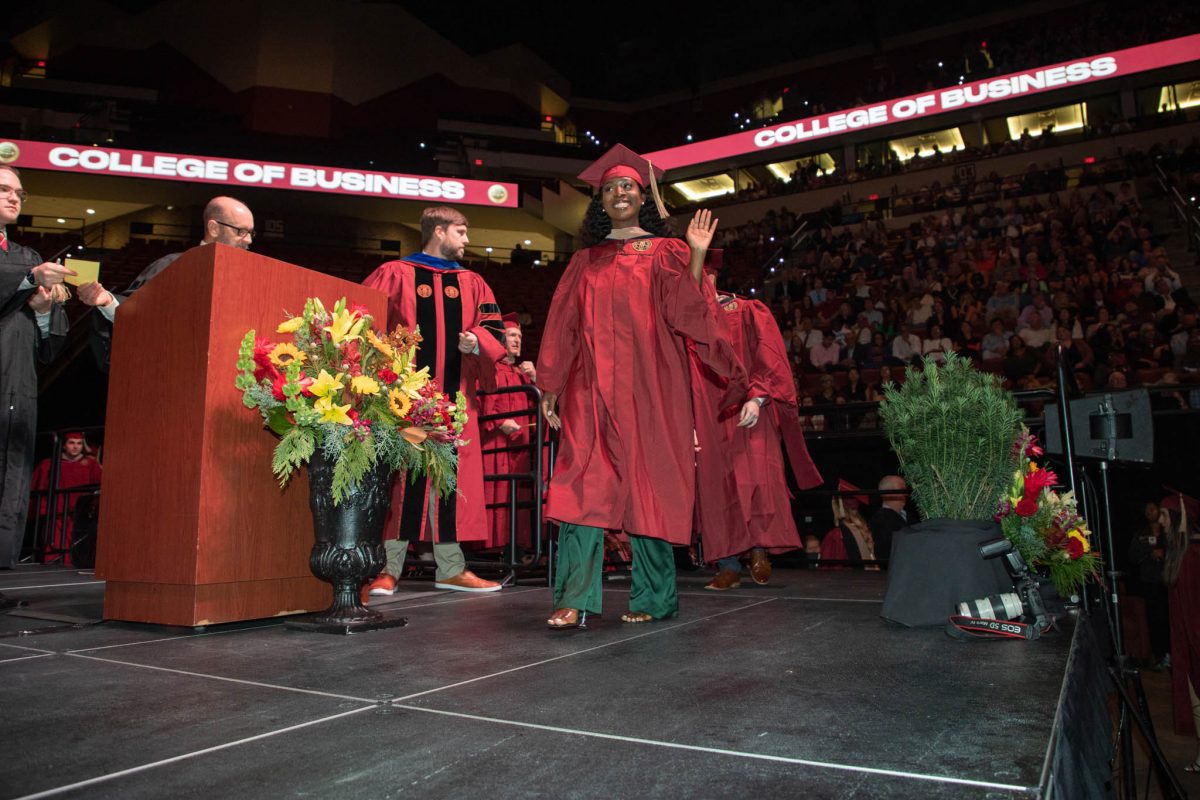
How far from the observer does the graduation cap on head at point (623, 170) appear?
3244 mm

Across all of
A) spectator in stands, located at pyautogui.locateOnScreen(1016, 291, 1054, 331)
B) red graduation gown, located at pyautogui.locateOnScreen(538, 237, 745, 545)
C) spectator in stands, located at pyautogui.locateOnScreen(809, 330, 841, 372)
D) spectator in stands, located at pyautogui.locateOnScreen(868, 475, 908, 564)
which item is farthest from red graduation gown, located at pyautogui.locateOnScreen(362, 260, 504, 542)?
spectator in stands, located at pyautogui.locateOnScreen(1016, 291, 1054, 331)

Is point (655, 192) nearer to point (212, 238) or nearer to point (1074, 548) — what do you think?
point (212, 238)

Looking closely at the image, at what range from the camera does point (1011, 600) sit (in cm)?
255

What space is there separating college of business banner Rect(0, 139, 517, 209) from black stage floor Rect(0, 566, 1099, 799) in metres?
16.9

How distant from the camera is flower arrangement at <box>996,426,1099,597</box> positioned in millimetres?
2947

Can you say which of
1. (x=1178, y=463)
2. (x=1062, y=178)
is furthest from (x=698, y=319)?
(x=1062, y=178)

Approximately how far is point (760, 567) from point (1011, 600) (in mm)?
1961

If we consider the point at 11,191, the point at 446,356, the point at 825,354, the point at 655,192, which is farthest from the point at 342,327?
the point at 825,354

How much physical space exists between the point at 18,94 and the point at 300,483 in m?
22.2

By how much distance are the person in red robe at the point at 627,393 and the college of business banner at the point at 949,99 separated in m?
14.0

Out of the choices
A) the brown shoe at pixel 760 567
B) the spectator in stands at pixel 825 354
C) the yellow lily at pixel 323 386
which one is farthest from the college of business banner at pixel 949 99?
the yellow lily at pixel 323 386

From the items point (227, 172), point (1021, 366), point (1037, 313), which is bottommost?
point (1021, 366)

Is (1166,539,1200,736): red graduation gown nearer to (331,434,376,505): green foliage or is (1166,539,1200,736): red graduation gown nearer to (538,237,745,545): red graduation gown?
(538,237,745,545): red graduation gown

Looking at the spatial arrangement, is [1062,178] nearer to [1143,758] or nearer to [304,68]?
[1143,758]
